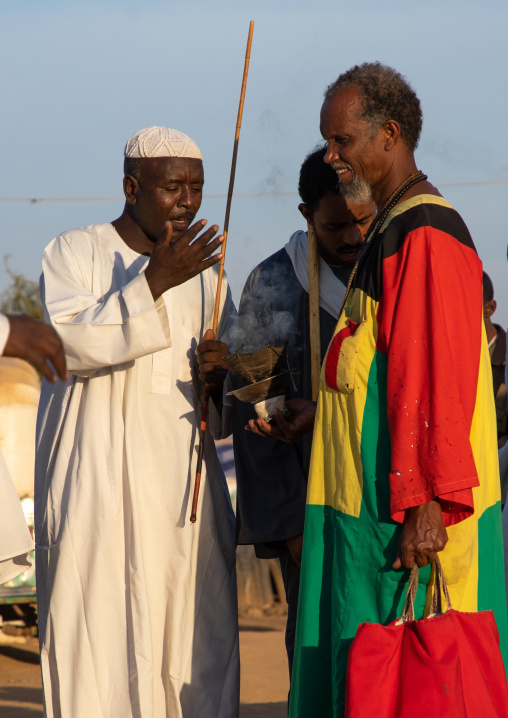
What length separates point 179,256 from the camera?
3709 mm

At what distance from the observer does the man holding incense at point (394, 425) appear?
2.93 meters

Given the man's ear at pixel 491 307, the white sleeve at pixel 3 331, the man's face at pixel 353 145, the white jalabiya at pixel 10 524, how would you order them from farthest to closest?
the man's ear at pixel 491 307
the white jalabiya at pixel 10 524
the man's face at pixel 353 145
the white sleeve at pixel 3 331

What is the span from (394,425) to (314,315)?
1302mm

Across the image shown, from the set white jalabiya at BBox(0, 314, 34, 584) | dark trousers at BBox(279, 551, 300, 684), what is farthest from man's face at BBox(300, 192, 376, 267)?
white jalabiya at BBox(0, 314, 34, 584)

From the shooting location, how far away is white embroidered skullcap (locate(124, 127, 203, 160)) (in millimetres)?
4207

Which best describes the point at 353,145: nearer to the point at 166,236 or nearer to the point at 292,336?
the point at 166,236

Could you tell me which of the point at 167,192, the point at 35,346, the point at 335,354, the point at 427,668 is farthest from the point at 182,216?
the point at 427,668

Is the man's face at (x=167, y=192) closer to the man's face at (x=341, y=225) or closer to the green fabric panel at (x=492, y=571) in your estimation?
the man's face at (x=341, y=225)

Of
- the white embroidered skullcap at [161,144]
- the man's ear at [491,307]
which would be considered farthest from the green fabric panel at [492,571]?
the man's ear at [491,307]

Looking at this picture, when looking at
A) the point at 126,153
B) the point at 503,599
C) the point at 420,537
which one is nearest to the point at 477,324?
the point at 420,537

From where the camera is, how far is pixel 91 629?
3840 mm

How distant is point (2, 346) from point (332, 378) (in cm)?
112

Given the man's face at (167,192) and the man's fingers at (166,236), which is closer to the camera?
the man's fingers at (166,236)

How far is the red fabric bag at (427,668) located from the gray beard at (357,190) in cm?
134
